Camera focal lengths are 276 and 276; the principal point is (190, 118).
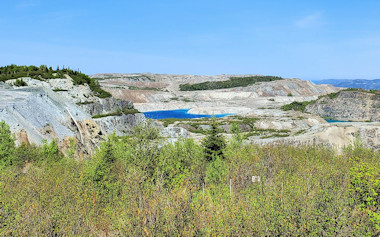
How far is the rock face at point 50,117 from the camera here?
114 feet

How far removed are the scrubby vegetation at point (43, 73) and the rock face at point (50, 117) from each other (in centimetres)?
228

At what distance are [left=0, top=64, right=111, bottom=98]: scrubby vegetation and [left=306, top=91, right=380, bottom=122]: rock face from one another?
10568cm

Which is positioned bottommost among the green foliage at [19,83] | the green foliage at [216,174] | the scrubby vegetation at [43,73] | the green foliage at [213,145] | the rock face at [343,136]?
the rock face at [343,136]

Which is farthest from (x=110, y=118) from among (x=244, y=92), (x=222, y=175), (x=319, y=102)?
(x=244, y=92)

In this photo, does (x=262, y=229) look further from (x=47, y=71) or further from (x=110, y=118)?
(x=47, y=71)

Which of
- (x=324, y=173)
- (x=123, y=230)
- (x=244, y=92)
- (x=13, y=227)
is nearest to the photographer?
(x=123, y=230)

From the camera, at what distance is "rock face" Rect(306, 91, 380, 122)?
115000 mm

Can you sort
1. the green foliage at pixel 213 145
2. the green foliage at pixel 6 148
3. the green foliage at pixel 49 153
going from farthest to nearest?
the green foliage at pixel 213 145 → the green foliage at pixel 49 153 → the green foliage at pixel 6 148

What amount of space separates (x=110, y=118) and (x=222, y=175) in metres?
36.2

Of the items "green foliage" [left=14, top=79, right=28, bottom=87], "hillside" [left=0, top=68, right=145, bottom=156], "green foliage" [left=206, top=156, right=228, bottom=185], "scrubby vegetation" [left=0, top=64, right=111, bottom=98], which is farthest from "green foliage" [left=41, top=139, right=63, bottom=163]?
"scrubby vegetation" [left=0, top=64, right=111, bottom=98]

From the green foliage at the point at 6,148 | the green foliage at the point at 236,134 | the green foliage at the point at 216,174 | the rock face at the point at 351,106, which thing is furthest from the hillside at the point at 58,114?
the rock face at the point at 351,106

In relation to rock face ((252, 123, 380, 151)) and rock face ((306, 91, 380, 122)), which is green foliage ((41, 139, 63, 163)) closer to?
rock face ((252, 123, 380, 151))

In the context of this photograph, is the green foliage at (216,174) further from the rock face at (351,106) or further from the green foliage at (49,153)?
the rock face at (351,106)

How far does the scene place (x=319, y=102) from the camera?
136375 mm
